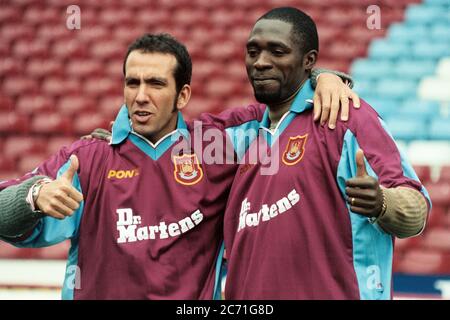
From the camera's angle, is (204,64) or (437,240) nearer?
(437,240)

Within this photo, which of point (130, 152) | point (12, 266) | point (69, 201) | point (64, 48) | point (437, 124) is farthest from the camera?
point (64, 48)

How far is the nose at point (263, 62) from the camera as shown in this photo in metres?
2.41

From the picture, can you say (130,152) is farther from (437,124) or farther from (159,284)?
(437,124)

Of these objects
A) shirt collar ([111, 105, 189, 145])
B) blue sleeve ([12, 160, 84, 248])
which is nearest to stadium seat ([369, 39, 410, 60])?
shirt collar ([111, 105, 189, 145])

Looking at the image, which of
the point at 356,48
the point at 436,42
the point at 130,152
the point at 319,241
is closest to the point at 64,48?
the point at 356,48

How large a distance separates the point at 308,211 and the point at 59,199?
0.74 metres

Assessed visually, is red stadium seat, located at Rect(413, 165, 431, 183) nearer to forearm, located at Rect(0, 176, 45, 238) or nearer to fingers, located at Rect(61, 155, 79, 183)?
fingers, located at Rect(61, 155, 79, 183)

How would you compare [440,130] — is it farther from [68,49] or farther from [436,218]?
[68,49]

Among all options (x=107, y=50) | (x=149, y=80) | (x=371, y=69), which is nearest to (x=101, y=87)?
(x=107, y=50)

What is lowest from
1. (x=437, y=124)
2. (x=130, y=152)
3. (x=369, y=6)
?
(x=130, y=152)

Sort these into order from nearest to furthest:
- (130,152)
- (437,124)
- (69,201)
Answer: (69,201)
(130,152)
(437,124)

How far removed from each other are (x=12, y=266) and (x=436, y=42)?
180 inches

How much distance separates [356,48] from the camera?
302 inches

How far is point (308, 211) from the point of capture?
230cm
